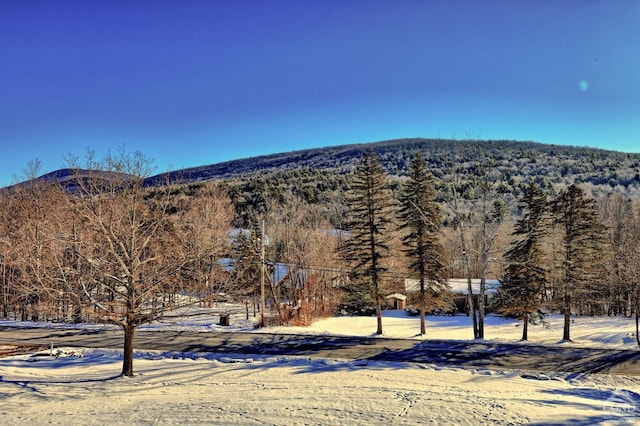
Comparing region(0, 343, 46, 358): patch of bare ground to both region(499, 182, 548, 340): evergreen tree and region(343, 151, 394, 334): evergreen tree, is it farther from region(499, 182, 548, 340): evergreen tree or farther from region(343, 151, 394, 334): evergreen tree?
region(499, 182, 548, 340): evergreen tree

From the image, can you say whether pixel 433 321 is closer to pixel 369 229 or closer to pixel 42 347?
pixel 369 229

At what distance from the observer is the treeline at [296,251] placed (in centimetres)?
1625

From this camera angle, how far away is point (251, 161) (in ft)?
550

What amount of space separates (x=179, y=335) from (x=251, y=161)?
146m

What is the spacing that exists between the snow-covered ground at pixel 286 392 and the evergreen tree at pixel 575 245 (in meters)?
13.3

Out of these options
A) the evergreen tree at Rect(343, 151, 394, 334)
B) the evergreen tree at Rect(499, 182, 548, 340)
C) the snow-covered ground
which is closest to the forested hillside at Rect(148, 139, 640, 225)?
the evergreen tree at Rect(499, 182, 548, 340)

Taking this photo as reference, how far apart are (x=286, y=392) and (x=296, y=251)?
27535 mm

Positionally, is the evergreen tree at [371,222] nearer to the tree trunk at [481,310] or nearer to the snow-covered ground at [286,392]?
the tree trunk at [481,310]

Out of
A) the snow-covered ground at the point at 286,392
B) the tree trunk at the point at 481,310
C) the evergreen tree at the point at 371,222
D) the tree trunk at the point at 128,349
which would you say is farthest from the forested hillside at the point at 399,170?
the tree trunk at the point at 128,349

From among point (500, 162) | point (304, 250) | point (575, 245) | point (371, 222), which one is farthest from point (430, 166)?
point (371, 222)

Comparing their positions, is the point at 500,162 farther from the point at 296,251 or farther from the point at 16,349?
the point at 16,349

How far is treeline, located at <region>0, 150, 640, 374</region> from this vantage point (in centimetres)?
1625

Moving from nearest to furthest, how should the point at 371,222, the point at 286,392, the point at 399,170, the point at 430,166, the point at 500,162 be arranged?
the point at 286,392 < the point at 371,222 < the point at 430,166 < the point at 500,162 < the point at 399,170

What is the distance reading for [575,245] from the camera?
28.4 metres
